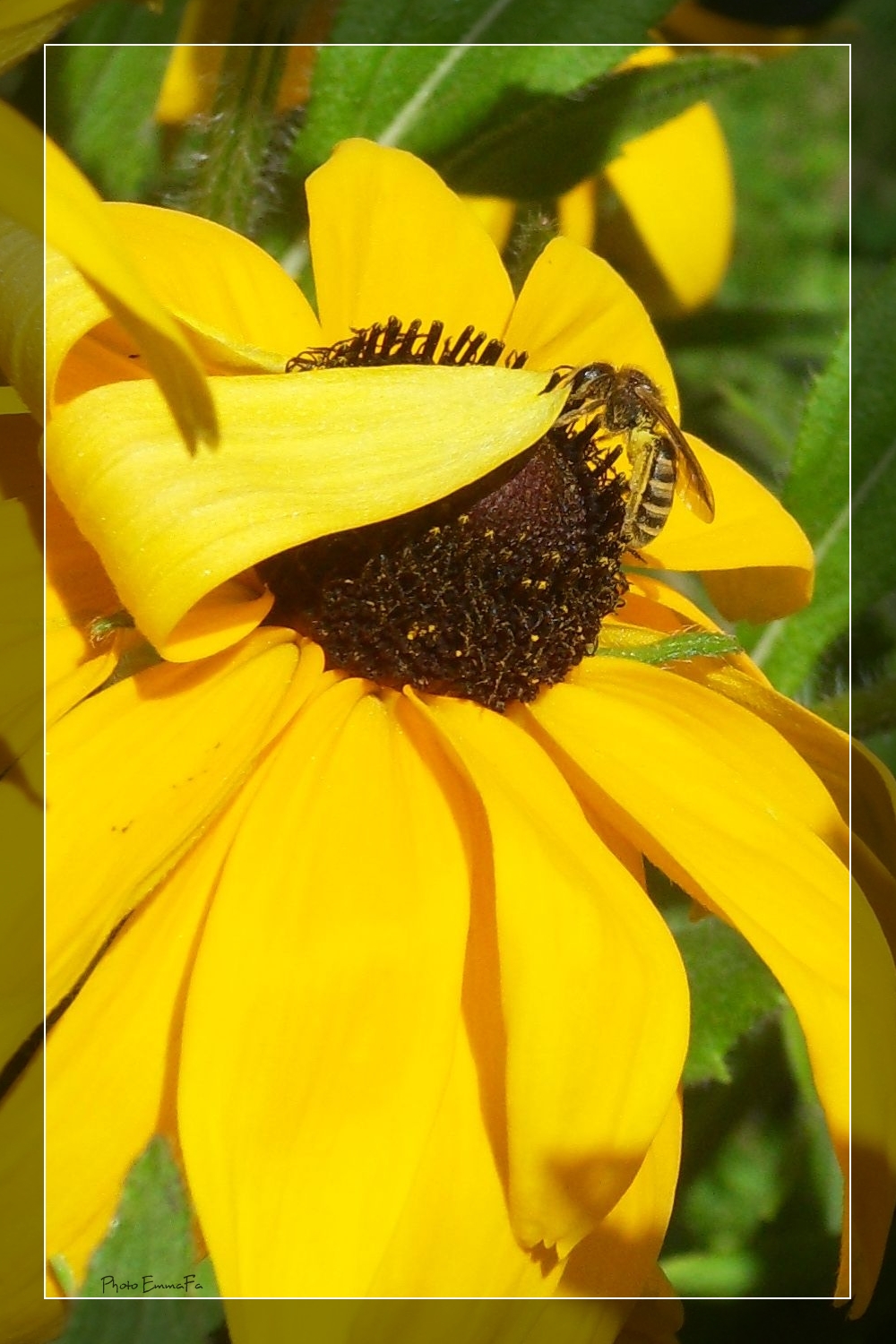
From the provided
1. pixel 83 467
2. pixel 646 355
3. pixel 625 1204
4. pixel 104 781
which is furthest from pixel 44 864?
pixel 646 355

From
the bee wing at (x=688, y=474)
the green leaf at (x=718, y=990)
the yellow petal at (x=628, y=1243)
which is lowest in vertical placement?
the green leaf at (x=718, y=990)

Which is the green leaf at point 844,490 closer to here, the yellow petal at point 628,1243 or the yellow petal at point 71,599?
the yellow petal at point 628,1243

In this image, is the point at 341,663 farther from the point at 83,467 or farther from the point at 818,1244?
the point at 818,1244

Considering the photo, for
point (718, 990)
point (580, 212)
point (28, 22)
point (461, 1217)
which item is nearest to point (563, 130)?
point (580, 212)

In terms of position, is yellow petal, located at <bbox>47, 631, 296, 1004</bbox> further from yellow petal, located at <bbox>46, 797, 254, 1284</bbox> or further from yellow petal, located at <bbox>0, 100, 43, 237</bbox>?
yellow petal, located at <bbox>0, 100, 43, 237</bbox>

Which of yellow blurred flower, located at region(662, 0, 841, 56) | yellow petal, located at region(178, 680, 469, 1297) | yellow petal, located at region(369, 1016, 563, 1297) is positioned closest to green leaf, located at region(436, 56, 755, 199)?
A: yellow blurred flower, located at region(662, 0, 841, 56)

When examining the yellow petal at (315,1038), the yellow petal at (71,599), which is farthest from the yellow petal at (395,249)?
the yellow petal at (315,1038)

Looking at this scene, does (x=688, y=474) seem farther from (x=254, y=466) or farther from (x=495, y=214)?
(x=254, y=466)
